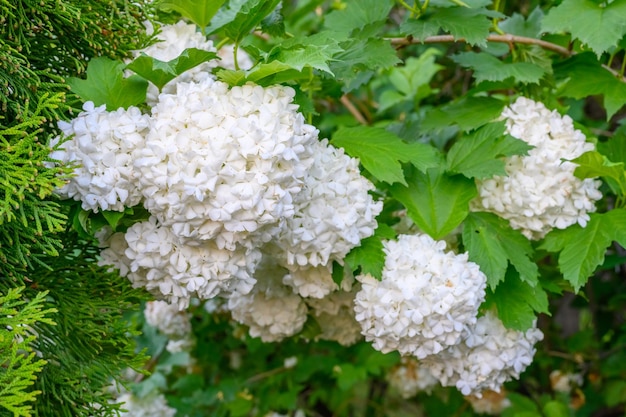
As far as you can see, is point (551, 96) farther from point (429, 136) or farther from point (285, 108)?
point (285, 108)

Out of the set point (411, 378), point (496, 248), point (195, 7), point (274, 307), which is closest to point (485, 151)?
point (496, 248)

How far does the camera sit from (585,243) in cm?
201

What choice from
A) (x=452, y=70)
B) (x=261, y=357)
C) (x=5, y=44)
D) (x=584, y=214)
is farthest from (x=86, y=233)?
(x=452, y=70)

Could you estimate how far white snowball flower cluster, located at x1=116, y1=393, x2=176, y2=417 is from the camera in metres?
2.85

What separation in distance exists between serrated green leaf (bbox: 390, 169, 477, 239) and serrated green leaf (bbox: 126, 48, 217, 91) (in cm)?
67

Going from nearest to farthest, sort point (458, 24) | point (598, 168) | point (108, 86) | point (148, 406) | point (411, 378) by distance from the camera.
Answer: point (108, 86) < point (598, 168) < point (458, 24) < point (148, 406) < point (411, 378)

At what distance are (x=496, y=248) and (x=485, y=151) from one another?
28cm

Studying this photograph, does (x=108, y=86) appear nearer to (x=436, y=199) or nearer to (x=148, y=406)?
(x=436, y=199)

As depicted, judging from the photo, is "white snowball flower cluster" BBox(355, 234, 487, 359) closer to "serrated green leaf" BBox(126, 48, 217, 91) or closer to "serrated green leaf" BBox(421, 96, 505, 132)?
"serrated green leaf" BBox(421, 96, 505, 132)

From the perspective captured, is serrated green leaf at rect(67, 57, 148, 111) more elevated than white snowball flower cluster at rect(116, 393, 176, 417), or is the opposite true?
serrated green leaf at rect(67, 57, 148, 111)

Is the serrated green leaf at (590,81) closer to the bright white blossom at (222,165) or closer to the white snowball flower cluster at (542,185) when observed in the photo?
the white snowball flower cluster at (542,185)

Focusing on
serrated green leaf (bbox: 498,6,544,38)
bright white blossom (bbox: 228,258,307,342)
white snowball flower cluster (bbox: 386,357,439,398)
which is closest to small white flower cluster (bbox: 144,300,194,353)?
bright white blossom (bbox: 228,258,307,342)

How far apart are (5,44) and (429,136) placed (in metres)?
1.57

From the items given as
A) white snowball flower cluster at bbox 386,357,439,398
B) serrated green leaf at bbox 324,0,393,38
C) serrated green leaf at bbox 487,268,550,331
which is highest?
serrated green leaf at bbox 324,0,393,38
